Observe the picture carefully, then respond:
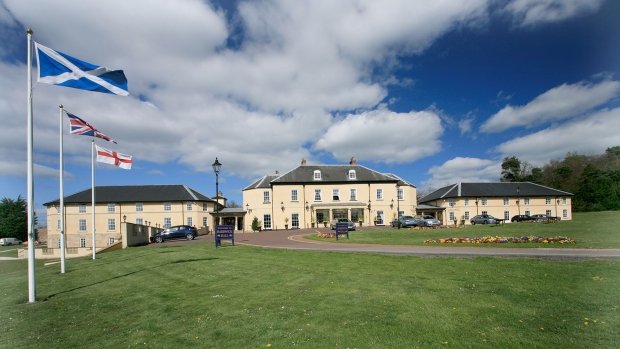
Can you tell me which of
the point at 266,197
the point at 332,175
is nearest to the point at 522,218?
the point at 332,175

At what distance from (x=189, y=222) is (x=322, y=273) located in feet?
151

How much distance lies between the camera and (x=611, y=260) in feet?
36.4

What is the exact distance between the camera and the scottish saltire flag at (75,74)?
32.1ft

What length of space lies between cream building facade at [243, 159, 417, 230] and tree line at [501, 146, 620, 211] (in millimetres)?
26530

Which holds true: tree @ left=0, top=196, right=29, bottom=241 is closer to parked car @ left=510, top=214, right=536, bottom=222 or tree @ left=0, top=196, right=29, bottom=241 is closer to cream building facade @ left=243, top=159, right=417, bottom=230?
cream building facade @ left=243, top=159, right=417, bottom=230

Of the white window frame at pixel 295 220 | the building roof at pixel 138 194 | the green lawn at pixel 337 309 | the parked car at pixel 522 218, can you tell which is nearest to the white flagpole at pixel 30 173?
the green lawn at pixel 337 309

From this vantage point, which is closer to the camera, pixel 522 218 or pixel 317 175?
pixel 317 175

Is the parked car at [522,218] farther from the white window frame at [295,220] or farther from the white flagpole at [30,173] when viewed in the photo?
the white flagpole at [30,173]

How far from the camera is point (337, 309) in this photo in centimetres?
673

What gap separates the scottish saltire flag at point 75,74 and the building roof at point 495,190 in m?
56.5

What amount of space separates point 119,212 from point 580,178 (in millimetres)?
75076

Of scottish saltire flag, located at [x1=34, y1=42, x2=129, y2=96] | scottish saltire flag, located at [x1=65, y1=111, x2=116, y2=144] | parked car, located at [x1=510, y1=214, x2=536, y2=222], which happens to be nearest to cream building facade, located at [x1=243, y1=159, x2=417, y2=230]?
parked car, located at [x1=510, y1=214, x2=536, y2=222]

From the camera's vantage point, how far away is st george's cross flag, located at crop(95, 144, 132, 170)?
19125 mm

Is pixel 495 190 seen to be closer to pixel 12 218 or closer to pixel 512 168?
pixel 512 168
